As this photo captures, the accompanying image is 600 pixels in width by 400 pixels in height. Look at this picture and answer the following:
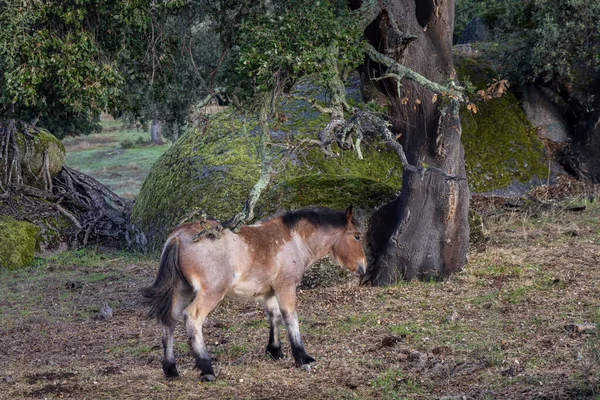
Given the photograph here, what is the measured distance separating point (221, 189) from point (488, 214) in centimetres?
570

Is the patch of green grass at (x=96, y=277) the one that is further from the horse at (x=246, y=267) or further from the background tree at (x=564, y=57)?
the background tree at (x=564, y=57)

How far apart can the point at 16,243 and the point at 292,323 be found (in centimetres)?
957

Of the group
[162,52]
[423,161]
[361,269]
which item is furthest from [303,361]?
[423,161]

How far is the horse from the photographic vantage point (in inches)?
306

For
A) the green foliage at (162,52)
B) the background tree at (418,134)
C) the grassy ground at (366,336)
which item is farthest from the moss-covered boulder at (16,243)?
the background tree at (418,134)

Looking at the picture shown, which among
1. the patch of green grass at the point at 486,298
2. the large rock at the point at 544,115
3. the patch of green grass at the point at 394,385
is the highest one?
the large rock at the point at 544,115

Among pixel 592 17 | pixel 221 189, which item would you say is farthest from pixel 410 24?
pixel 592 17

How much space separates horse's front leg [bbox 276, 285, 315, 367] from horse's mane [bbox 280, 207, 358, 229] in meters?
0.77

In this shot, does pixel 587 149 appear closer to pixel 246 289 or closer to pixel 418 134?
pixel 418 134

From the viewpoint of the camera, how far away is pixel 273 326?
8.67m

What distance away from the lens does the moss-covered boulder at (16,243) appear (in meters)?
15.7

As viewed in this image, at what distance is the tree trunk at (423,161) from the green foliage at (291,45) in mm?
2646

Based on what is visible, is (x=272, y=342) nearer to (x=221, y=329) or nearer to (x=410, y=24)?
(x=221, y=329)

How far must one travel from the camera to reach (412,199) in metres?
12.3
